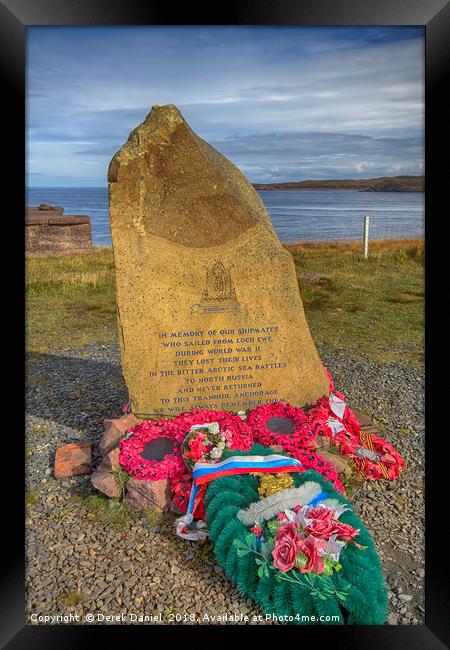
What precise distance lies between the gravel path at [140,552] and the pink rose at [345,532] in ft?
1.80

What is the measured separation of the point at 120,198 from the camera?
5684mm

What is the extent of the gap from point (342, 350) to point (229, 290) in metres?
4.28

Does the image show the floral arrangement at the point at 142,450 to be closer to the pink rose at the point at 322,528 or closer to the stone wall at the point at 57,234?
the pink rose at the point at 322,528

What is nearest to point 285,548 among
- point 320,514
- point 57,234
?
point 320,514

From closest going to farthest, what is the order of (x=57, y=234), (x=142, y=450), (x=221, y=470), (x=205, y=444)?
(x=221, y=470) < (x=205, y=444) < (x=142, y=450) < (x=57, y=234)

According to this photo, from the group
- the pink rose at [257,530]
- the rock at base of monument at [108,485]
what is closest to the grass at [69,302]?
the rock at base of monument at [108,485]

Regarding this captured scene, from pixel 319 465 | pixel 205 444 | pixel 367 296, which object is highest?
pixel 367 296

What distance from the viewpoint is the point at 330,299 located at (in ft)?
42.5

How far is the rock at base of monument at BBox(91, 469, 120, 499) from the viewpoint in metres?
5.30

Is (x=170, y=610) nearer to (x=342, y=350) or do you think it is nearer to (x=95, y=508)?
(x=95, y=508)

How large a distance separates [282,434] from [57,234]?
14479mm

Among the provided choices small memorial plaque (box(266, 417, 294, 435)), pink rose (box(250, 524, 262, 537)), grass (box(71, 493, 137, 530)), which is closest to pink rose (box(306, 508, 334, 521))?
pink rose (box(250, 524, 262, 537))

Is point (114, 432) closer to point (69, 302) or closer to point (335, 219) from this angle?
point (69, 302)

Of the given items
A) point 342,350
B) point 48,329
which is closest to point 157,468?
point 342,350
